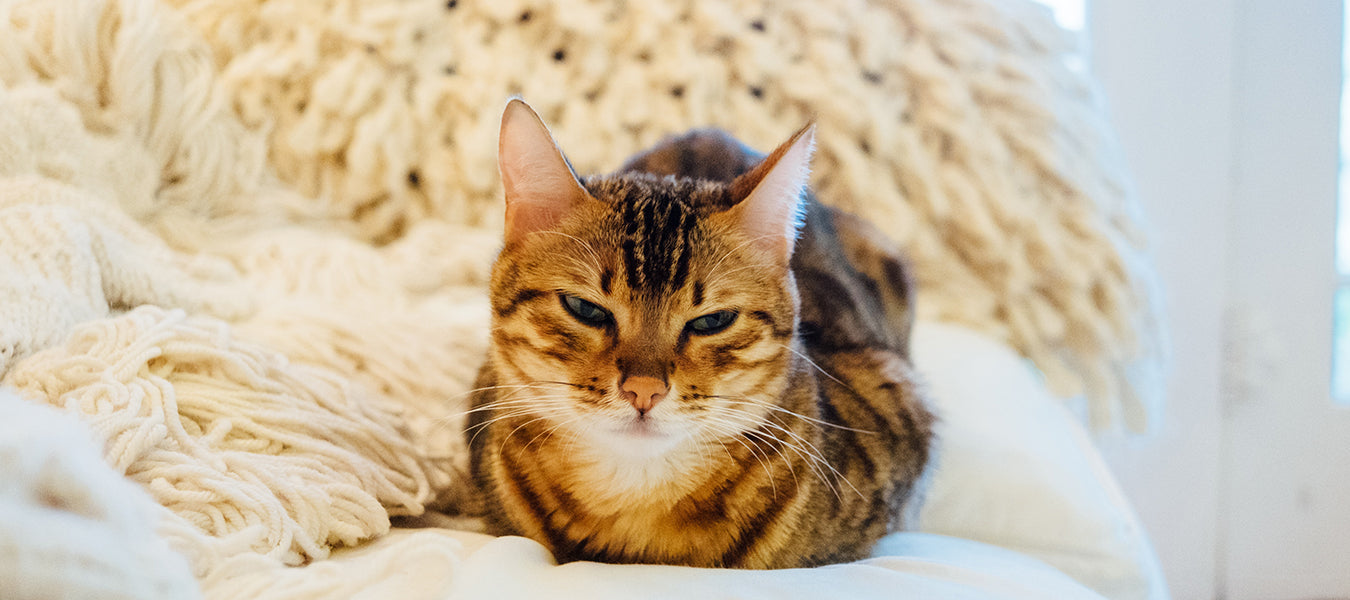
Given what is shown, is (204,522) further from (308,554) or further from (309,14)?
(309,14)

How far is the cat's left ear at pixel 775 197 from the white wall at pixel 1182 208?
127 centimetres

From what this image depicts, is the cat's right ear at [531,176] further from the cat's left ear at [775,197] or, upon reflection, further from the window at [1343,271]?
the window at [1343,271]

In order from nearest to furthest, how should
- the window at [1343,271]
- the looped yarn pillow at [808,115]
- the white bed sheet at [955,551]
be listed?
the white bed sheet at [955,551]
the looped yarn pillow at [808,115]
the window at [1343,271]

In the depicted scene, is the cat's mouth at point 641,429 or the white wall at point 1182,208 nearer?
the cat's mouth at point 641,429

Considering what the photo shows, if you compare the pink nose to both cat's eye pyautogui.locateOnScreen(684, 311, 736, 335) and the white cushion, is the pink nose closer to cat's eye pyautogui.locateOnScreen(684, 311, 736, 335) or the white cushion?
cat's eye pyautogui.locateOnScreen(684, 311, 736, 335)

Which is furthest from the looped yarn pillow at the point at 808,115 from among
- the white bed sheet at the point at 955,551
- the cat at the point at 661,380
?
the cat at the point at 661,380

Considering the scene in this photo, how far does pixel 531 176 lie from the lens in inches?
28.4

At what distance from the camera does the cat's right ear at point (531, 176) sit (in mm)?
690

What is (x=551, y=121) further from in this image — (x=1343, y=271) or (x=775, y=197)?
(x=1343, y=271)

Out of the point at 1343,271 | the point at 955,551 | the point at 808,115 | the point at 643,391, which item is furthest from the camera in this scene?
the point at 1343,271

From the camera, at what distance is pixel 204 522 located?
0.62 meters

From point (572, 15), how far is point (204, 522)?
95 cm

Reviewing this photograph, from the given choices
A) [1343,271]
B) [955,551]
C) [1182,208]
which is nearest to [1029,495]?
[955,551]

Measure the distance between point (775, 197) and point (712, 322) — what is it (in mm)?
122
